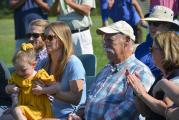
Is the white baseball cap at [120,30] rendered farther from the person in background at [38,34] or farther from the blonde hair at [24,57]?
the person in background at [38,34]

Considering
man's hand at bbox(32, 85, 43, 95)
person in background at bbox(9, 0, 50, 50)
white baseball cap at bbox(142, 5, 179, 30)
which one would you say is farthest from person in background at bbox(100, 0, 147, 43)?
man's hand at bbox(32, 85, 43, 95)

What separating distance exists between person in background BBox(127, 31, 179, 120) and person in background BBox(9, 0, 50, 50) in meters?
4.56

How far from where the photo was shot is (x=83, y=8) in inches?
368

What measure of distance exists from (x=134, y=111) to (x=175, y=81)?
2.37ft

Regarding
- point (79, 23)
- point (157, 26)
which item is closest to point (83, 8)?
point (79, 23)

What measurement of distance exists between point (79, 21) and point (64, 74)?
10.5 ft

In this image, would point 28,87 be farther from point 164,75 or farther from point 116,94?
point 164,75

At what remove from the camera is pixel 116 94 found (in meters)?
5.73

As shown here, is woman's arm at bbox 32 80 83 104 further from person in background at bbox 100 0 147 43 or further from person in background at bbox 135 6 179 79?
person in background at bbox 100 0 147 43

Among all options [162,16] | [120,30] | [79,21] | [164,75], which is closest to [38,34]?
[162,16]

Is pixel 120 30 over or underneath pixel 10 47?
over

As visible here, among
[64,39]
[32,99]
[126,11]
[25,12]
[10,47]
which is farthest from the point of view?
[10,47]

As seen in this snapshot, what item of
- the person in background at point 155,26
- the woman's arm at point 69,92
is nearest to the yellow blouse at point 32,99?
the woman's arm at point 69,92

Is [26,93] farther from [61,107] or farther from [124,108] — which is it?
[124,108]
